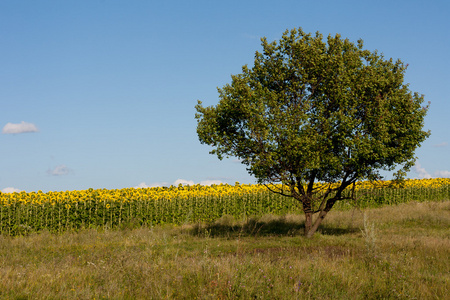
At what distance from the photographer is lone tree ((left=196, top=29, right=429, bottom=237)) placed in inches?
650

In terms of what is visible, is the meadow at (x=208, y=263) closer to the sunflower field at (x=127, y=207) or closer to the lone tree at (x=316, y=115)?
the sunflower field at (x=127, y=207)

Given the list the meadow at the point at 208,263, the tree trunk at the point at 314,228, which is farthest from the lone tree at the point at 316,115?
the meadow at the point at 208,263

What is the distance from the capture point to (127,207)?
23.3 meters

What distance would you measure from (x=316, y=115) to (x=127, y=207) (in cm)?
1213

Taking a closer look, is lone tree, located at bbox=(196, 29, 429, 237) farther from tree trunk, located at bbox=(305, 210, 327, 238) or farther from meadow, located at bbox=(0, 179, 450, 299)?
meadow, located at bbox=(0, 179, 450, 299)

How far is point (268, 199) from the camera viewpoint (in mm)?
30891

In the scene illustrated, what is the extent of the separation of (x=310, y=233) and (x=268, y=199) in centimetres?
1200

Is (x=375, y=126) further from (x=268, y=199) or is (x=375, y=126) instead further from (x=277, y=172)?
(x=268, y=199)

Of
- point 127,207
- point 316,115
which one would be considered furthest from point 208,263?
point 127,207

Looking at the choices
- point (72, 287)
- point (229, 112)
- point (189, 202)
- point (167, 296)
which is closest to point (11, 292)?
point (72, 287)

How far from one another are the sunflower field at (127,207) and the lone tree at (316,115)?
239cm

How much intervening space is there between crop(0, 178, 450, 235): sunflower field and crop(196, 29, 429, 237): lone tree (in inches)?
94.3

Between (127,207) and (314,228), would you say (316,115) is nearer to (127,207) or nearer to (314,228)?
(314,228)

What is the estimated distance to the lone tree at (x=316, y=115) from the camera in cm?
1652
